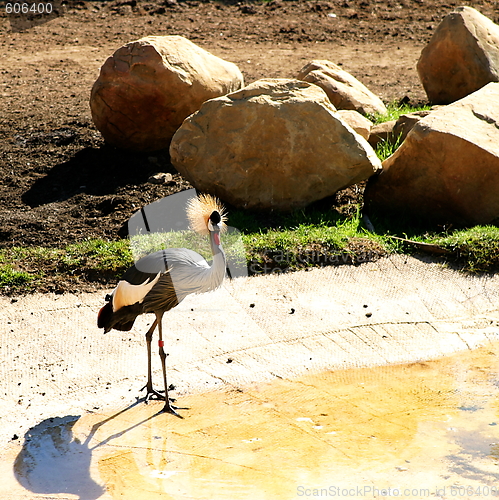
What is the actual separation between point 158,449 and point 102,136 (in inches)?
217

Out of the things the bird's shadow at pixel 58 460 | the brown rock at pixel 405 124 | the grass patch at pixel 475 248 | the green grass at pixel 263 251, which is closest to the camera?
the bird's shadow at pixel 58 460

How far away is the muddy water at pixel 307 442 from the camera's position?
3.95 m

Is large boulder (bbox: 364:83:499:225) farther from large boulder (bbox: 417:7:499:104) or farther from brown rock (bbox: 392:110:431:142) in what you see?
large boulder (bbox: 417:7:499:104)

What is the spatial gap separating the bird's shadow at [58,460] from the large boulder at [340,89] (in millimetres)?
5751

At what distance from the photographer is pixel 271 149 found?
7.13 meters

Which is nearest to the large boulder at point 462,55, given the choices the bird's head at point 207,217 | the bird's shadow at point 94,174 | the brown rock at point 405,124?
the brown rock at point 405,124

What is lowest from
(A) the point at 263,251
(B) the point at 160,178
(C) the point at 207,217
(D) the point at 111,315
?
(A) the point at 263,251

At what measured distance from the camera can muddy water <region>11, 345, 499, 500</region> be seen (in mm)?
3951

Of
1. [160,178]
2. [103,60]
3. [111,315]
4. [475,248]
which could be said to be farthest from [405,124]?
[103,60]

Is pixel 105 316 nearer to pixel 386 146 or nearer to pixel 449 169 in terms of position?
pixel 449 169

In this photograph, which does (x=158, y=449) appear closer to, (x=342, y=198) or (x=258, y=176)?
(x=258, y=176)

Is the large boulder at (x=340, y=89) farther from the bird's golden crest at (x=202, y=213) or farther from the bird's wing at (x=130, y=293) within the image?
the bird's wing at (x=130, y=293)

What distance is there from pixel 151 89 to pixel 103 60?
442cm

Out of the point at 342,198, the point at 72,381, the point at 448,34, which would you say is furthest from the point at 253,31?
the point at 72,381
